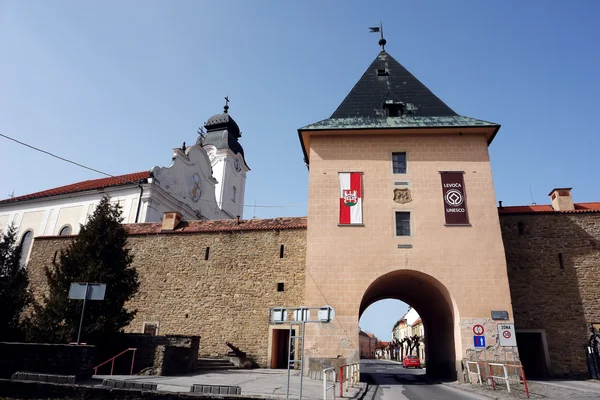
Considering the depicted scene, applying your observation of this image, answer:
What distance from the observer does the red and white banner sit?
672 inches

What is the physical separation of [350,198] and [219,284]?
7871 millimetres

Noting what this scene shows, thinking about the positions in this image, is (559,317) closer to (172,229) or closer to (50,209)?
(172,229)

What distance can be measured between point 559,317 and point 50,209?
34364mm

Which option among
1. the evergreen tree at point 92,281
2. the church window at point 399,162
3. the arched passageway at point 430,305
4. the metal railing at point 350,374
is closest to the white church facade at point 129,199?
the evergreen tree at point 92,281

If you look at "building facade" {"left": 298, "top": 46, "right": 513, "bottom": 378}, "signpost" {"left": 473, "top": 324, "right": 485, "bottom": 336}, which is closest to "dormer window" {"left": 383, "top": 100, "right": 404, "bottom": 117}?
"building facade" {"left": 298, "top": 46, "right": 513, "bottom": 378}

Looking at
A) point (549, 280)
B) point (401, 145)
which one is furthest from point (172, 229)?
point (549, 280)

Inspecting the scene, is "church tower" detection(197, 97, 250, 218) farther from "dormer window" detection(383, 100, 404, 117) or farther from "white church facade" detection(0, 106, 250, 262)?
"dormer window" detection(383, 100, 404, 117)

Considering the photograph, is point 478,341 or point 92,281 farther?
point 478,341

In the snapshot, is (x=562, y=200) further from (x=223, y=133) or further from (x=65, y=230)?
(x=223, y=133)

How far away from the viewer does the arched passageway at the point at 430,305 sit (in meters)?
16.7

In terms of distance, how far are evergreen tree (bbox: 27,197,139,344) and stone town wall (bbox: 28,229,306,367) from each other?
4872 mm

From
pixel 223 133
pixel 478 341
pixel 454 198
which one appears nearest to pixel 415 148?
pixel 454 198

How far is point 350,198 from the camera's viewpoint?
57.1 feet

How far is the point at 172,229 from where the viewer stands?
2191 centimetres
